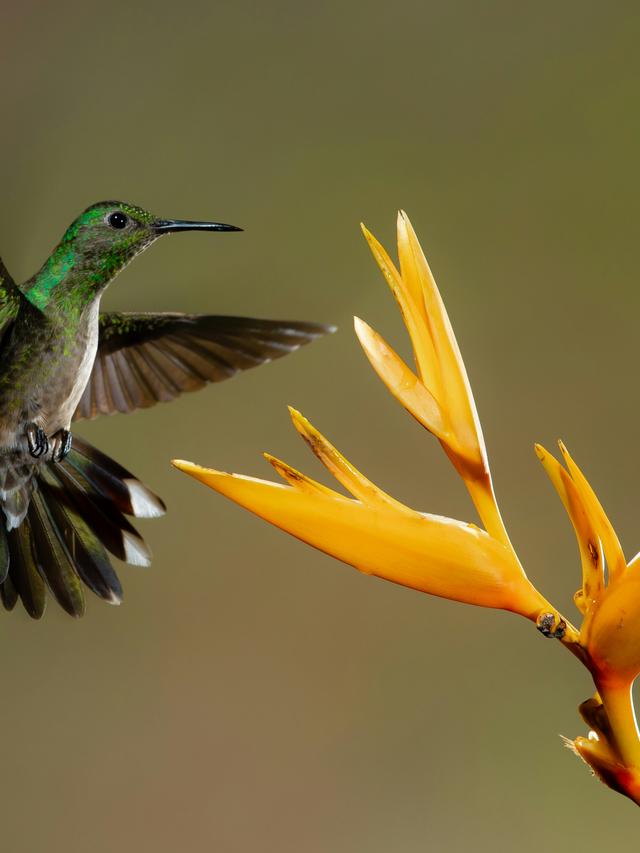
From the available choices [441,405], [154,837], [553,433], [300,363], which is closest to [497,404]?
[553,433]

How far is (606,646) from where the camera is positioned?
0.41 m

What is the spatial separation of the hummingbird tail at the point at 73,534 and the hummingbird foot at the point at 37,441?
0.04m

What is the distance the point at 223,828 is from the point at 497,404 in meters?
0.78

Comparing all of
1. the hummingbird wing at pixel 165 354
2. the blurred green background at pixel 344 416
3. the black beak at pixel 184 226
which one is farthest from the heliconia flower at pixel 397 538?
the blurred green background at pixel 344 416

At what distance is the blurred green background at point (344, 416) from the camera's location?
4.76 ft

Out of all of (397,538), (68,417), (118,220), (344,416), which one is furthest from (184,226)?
(344,416)

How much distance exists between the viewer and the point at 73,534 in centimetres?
76

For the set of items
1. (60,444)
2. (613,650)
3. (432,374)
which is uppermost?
(60,444)

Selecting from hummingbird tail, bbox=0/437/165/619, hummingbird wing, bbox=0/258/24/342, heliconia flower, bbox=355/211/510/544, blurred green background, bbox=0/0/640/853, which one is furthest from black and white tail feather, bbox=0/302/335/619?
blurred green background, bbox=0/0/640/853

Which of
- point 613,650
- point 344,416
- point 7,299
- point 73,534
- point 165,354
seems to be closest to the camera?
point 613,650

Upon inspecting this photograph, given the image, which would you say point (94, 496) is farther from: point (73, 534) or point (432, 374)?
point (432, 374)

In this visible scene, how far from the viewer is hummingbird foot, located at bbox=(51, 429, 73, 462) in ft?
2.37

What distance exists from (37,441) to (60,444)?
0.02m

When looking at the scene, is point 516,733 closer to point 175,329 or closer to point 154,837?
point 154,837
